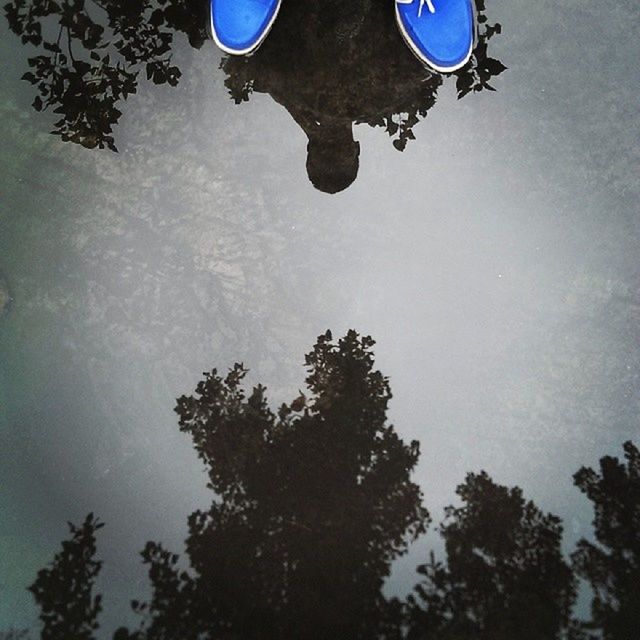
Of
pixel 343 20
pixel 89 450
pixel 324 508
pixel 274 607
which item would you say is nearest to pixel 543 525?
pixel 324 508

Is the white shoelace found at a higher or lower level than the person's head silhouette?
lower

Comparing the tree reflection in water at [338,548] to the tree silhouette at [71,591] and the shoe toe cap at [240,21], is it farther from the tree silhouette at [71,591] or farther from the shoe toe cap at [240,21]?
the shoe toe cap at [240,21]

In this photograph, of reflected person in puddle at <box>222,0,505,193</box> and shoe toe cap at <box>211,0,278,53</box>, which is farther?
reflected person in puddle at <box>222,0,505,193</box>

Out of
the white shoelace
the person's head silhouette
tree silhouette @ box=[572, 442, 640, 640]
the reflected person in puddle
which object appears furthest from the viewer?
tree silhouette @ box=[572, 442, 640, 640]

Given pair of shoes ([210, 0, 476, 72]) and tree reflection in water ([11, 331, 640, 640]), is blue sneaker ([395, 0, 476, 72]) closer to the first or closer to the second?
pair of shoes ([210, 0, 476, 72])

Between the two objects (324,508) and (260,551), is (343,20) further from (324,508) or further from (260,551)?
(260,551)

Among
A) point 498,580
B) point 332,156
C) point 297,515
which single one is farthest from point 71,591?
point 332,156

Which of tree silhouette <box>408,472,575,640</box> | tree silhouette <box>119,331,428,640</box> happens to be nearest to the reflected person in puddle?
tree silhouette <box>119,331,428,640</box>

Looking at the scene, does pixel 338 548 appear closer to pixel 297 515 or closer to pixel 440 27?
pixel 297 515
